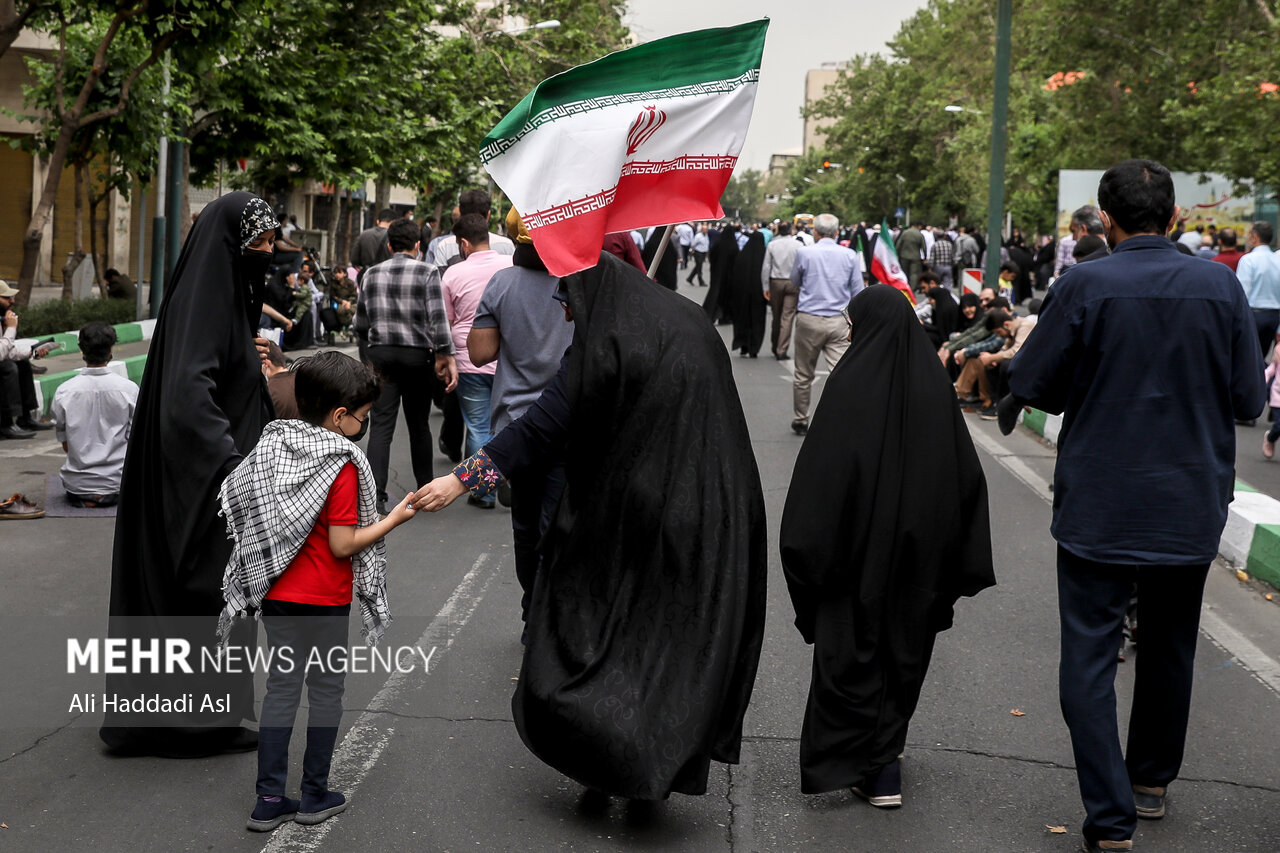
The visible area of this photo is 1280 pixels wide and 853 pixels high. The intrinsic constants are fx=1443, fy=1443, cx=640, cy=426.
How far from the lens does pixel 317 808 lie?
4.23 metres

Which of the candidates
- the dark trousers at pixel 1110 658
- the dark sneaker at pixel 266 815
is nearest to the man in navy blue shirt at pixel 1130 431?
the dark trousers at pixel 1110 658

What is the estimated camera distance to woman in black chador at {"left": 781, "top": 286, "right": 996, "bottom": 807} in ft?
14.0

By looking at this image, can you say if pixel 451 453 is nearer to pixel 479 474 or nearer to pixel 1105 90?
pixel 479 474

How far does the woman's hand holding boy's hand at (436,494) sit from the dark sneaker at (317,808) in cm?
93

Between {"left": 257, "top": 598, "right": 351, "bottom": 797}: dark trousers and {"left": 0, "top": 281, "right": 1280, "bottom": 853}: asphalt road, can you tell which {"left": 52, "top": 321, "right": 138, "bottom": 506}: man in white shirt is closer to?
{"left": 0, "top": 281, "right": 1280, "bottom": 853}: asphalt road

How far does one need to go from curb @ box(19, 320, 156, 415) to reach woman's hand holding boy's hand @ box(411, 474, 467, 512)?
5970mm

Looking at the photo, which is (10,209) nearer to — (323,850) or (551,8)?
(551,8)

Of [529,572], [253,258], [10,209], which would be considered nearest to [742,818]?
[529,572]

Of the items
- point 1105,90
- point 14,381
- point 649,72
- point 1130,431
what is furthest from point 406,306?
point 1105,90

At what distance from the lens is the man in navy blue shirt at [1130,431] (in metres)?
4.00

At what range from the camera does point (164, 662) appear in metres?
4.70

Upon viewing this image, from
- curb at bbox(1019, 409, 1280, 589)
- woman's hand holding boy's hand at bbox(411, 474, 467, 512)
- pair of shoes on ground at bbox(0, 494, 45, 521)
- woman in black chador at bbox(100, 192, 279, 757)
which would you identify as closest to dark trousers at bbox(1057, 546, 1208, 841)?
woman's hand holding boy's hand at bbox(411, 474, 467, 512)

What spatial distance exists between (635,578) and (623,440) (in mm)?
401

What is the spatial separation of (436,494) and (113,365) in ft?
34.1
